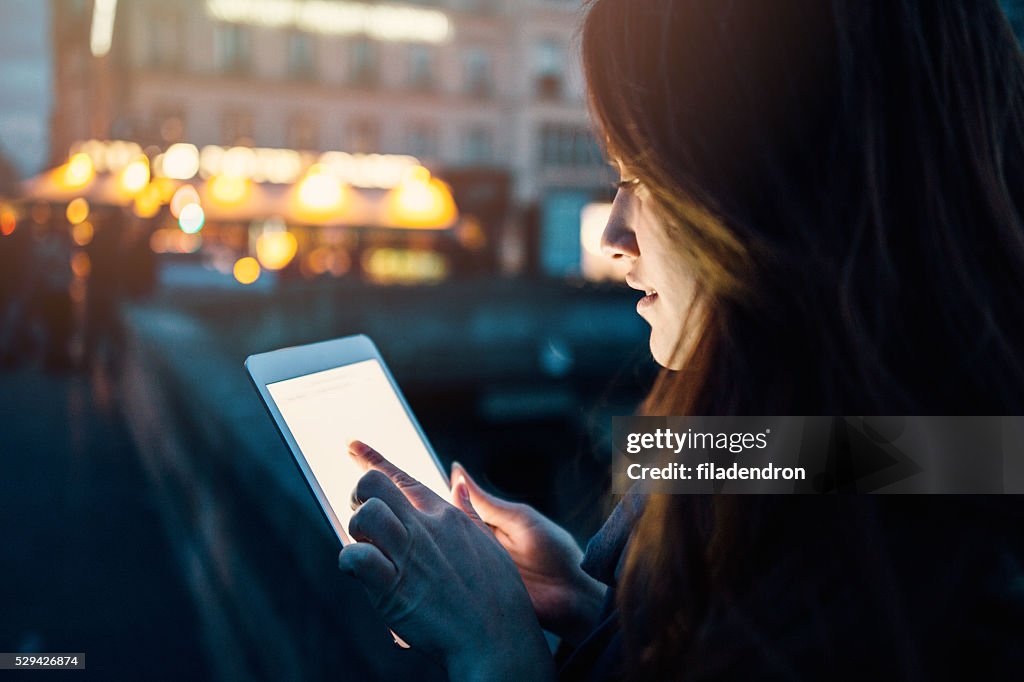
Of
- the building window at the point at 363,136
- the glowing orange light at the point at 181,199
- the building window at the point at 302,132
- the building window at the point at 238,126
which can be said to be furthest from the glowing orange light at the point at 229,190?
the glowing orange light at the point at 181,199

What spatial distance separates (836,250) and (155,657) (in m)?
2.55

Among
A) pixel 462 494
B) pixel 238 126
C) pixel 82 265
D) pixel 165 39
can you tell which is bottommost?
pixel 82 265

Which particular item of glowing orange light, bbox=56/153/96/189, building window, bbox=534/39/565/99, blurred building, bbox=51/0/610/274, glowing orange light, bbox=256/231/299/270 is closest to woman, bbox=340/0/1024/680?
glowing orange light, bbox=56/153/96/189

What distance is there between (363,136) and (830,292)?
23.0m

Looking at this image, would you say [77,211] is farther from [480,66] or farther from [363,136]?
Answer: [480,66]

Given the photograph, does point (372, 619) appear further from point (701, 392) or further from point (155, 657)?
point (701, 392)

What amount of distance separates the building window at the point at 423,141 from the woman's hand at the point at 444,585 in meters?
22.8

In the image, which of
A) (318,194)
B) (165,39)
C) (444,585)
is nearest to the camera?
(444,585)

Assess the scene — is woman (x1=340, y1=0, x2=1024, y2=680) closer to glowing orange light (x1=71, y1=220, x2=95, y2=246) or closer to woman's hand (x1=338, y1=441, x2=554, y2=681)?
woman's hand (x1=338, y1=441, x2=554, y2=681)

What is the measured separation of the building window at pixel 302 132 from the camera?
21859 millimetres

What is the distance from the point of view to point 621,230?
81 centimetres

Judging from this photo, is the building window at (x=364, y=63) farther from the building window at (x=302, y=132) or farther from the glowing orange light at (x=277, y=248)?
the glowing orange light at (x=277, y=248)

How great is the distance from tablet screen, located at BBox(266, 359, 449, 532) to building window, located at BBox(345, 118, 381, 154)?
871 inches

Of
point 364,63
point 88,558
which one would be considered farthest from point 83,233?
point 364,63
